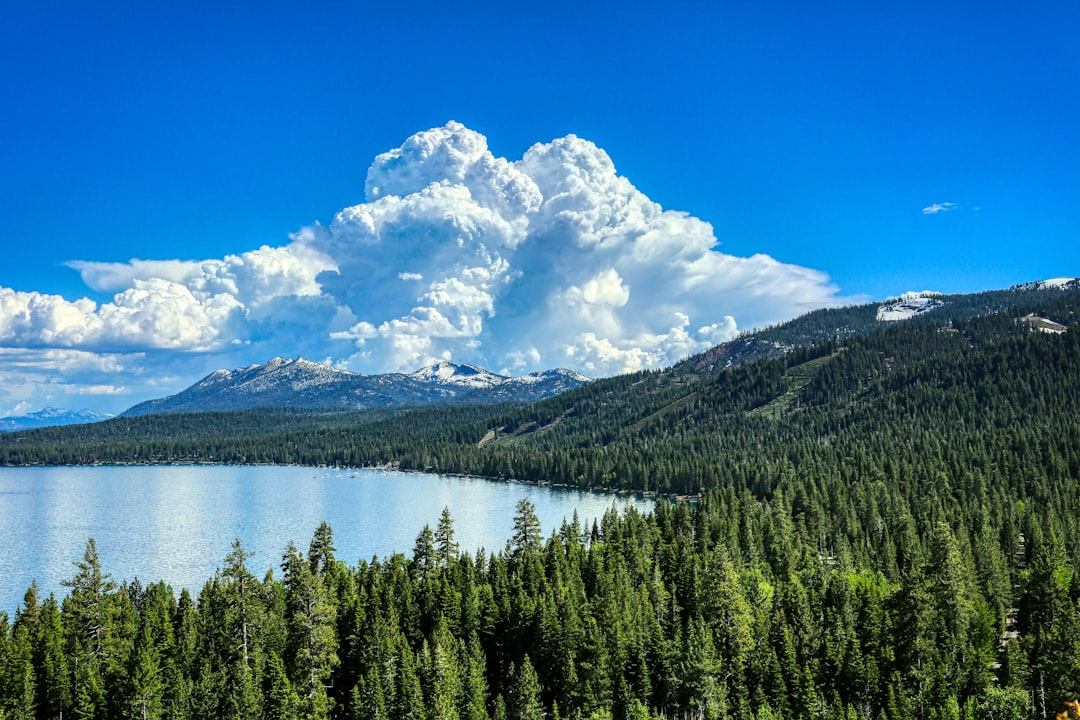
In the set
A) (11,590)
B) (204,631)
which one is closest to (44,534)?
(11,590)

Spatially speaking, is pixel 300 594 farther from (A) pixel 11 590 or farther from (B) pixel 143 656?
(A) pixel 11 590

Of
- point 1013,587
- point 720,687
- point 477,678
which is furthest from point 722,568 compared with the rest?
point 1013,587

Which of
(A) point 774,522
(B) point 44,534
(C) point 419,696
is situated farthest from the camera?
(B) point 44,534

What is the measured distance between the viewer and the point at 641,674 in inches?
2869

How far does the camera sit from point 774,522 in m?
128

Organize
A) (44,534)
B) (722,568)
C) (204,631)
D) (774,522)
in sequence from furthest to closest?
(44,534) < (774,522) < (204,631) < (722,568)

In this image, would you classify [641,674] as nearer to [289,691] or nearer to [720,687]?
[720,687]

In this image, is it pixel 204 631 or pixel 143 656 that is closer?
pixel 143 656

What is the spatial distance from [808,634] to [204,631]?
2478 inches

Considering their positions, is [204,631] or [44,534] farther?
[44,534]

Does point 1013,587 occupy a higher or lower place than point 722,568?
lower

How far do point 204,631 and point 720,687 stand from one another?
5381 centimetres

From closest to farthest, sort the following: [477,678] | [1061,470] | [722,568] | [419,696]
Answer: [419,696]
[477,678]
[722,568]
[1061,470]

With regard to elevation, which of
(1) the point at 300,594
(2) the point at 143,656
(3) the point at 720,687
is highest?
(1) the point at 300,594
